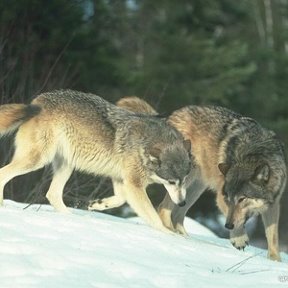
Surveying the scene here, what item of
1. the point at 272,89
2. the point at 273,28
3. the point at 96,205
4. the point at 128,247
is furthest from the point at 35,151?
the point at 273,28

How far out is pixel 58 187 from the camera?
872 cm

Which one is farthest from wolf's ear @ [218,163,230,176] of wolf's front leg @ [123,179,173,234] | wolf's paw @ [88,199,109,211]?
wolf's paw @ [88,199,109,211]

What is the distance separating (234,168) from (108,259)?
3060 mm

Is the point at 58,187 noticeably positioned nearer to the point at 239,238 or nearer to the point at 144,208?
the point at 144,208

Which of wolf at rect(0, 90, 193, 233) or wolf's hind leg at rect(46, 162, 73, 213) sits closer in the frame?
wolf at rect(0, 90, 193, 233)

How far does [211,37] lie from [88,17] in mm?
5584

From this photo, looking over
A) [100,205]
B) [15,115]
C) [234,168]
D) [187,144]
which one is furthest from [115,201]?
[15,115]

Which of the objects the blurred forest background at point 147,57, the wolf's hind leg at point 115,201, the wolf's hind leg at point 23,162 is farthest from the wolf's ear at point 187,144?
the blurred forest background at point 147,57

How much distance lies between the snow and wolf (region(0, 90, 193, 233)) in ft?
3.10

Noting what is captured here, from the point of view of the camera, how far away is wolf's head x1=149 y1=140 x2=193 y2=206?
828 centimetres

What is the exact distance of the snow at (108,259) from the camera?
16.4ft

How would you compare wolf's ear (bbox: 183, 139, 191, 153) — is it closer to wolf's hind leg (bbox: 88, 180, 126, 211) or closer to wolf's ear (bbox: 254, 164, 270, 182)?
wolf's ear (bbox: 254, 164, 270, 182)

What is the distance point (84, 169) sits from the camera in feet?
28.3

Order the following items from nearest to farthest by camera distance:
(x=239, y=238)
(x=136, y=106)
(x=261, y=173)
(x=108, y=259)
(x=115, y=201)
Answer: (x=108, y=259) < (x=261, y=173) < (x=239, y=238) < (x=115, y=201) < (x=136, y=106)
